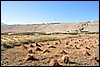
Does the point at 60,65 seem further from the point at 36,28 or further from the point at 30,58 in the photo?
the point at 36,28

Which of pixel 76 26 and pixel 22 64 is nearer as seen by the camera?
pixel 22 64

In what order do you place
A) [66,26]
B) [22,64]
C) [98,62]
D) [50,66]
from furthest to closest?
[66,26] → [98,62] → [22,64] → [50,66]

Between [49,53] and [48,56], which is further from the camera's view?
[49,53]

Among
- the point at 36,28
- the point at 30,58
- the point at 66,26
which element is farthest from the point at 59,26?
the point at 30,58

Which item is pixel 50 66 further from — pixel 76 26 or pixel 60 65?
pixel 76 26

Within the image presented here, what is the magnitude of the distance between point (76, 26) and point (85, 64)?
3277 inches

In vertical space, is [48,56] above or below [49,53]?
above

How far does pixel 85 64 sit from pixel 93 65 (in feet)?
1.56

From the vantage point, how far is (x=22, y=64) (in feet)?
39.9

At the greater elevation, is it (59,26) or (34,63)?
(34,63)

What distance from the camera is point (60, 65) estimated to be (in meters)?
11.6

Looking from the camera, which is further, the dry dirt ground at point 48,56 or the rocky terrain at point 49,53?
the rocky terrain at point 49,53

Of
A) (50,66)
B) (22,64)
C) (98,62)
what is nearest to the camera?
(50,66)

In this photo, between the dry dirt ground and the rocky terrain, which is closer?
the dry dirt ground
